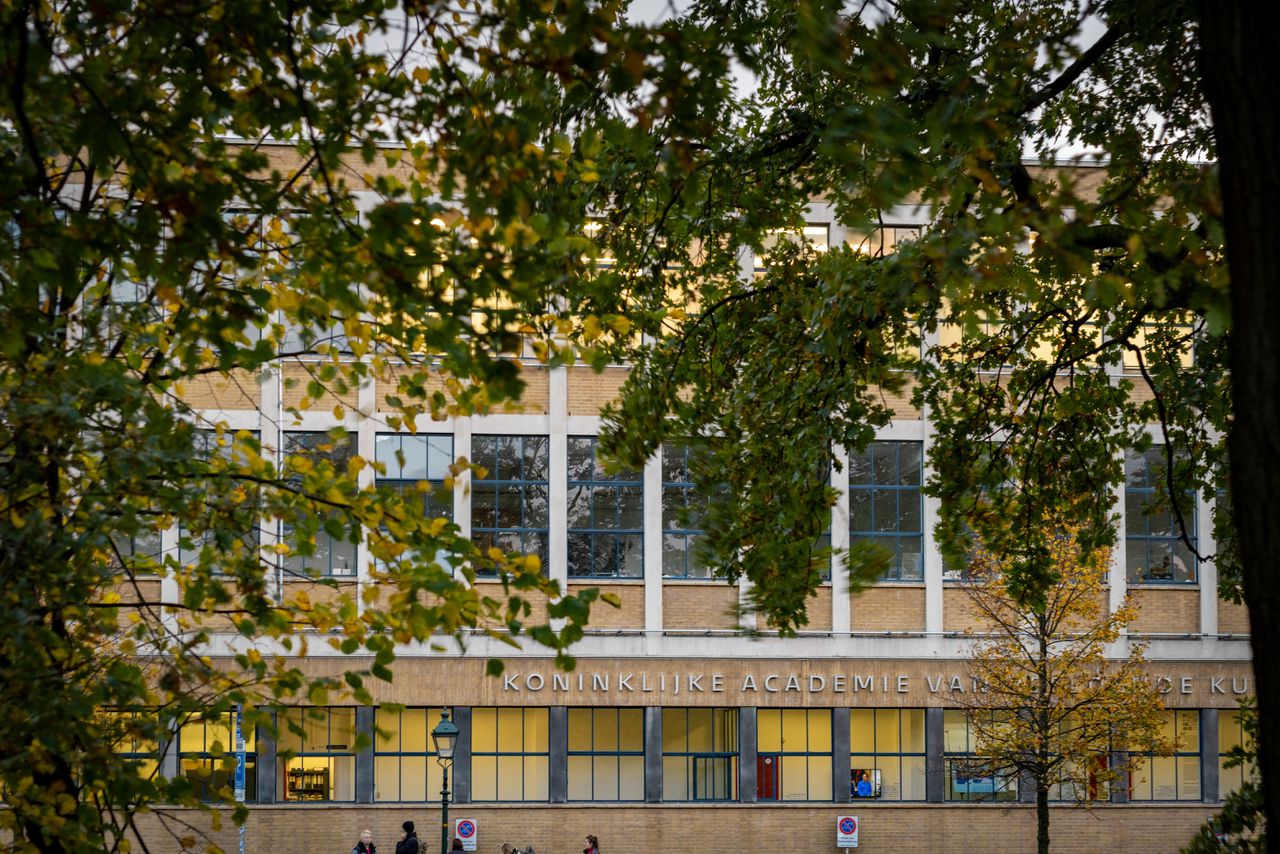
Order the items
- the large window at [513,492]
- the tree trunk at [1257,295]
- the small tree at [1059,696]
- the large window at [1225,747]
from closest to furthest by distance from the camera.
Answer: the tree trunk at [1257,295] → the small tree at [1059,696] → the large window at [513,492] → the large window at [1225,747]

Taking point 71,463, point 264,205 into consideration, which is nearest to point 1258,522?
point 264,205

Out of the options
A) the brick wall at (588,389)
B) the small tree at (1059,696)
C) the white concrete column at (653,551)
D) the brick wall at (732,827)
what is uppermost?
the brick wall at (588,389)

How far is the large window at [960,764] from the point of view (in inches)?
1040

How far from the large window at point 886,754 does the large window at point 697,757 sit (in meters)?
2.44

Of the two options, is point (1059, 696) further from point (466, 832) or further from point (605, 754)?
point (466, 832)

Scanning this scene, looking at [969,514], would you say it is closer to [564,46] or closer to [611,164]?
[611,164]

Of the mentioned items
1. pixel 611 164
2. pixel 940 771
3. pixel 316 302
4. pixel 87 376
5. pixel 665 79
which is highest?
pixel 611 164

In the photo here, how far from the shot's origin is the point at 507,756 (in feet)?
85.4

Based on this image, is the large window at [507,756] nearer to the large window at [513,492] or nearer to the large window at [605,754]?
the large window at [605,754]

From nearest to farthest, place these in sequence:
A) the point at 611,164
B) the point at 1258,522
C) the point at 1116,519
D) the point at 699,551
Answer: the point at 1258,522, the point at 699,551, the point at 611,164, the point at 1116,519

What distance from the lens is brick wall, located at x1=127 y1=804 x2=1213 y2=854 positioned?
83.9 feet

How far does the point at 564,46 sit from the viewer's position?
4617 millimetres

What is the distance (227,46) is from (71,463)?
2195mm

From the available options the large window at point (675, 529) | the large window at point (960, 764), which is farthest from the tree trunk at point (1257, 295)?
the large window at point (960, 764)
